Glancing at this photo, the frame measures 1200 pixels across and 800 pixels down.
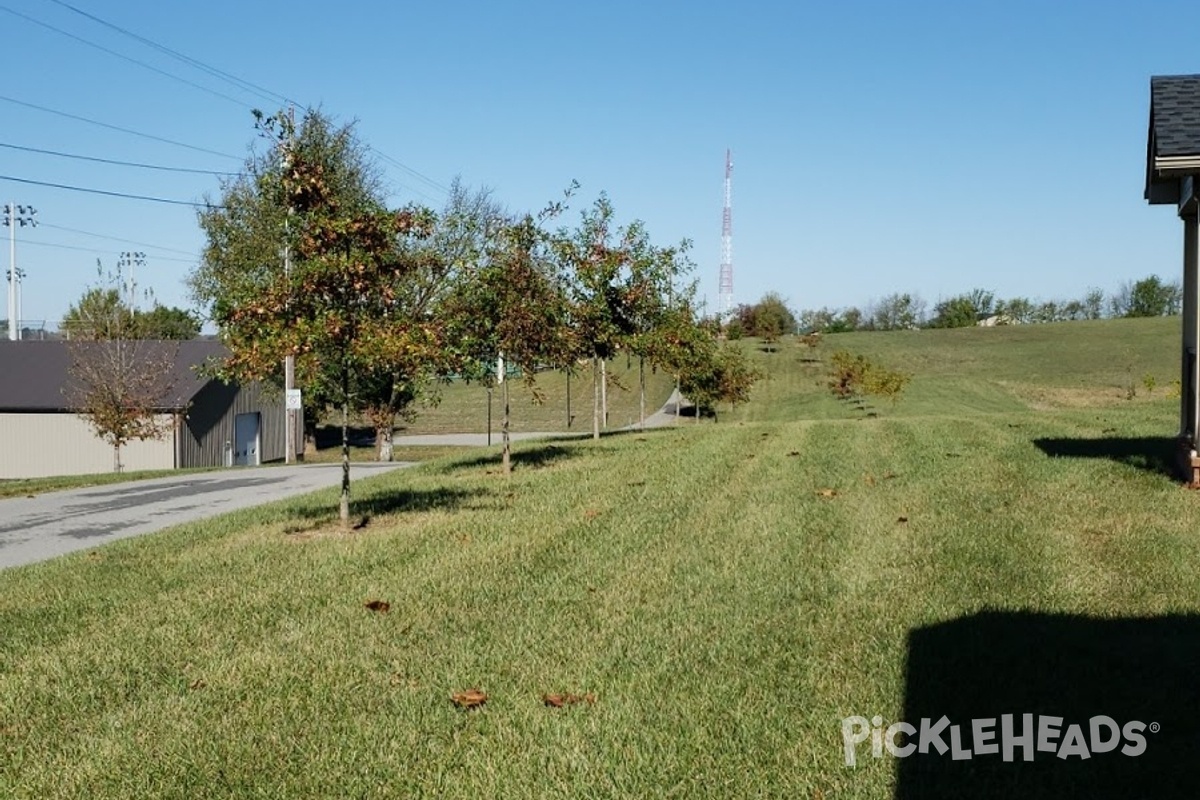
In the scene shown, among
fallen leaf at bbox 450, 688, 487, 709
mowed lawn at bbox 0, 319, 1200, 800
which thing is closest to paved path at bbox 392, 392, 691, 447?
mowed lawn at bbox 0, 319, 1200, 800

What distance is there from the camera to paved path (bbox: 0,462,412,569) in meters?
13.5

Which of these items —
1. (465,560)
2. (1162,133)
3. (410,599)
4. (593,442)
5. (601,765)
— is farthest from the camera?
(593,442)

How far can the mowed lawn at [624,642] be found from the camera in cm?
432

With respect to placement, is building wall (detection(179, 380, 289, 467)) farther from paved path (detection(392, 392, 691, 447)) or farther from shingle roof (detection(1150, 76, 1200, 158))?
shingle roof (detection(1150, 76, 1200, 158))

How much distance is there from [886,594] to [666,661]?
1.92 metres

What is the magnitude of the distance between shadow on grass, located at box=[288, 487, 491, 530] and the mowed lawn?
139 mm

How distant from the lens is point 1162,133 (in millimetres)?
11414

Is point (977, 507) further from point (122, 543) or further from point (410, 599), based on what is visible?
point (122, 543)

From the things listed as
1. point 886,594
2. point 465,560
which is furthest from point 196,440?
point 886,594

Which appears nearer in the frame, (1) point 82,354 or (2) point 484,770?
(2) point 484,770

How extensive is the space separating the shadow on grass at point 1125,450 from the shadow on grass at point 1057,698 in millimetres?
6873

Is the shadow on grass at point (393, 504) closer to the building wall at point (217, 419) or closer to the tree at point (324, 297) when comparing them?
the tree at point (324, 297)


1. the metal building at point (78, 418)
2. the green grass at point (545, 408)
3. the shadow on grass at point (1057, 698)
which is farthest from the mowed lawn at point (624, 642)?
the green grass at point (545, 408)

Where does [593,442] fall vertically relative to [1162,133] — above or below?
below
